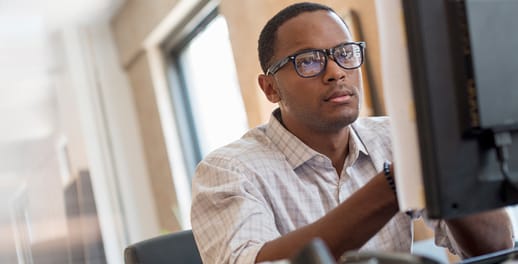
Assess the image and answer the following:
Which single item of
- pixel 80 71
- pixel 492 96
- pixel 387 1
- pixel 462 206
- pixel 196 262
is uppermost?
pixel 80 71

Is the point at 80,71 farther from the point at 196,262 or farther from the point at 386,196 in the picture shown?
the point at 386,196

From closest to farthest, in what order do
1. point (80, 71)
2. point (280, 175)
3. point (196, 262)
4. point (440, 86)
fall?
point (440, 86)
point (280, 175)
point (196, 262)
point (80, 71)

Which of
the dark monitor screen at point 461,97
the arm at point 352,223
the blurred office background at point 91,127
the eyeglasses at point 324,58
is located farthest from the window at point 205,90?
the dark monitor screen at point 461,97

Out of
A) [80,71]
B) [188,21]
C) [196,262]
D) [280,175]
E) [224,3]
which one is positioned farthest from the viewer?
[80,71]

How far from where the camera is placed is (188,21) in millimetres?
4680

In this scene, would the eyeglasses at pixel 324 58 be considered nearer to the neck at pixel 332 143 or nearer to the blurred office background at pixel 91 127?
the neck at pixel 332 143

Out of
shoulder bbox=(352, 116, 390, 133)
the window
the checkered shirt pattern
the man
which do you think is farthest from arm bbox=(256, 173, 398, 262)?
the window

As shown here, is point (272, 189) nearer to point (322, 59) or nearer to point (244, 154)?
point (244, 154)

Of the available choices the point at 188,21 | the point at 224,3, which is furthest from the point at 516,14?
the point at 188,21

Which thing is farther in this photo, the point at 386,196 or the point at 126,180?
the point at 126,180

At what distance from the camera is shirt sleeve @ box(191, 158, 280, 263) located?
1256 mm

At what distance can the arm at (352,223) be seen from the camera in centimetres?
110

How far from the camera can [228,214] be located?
4.33 ft

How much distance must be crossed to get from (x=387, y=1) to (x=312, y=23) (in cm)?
57
